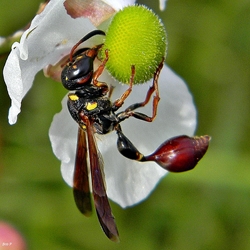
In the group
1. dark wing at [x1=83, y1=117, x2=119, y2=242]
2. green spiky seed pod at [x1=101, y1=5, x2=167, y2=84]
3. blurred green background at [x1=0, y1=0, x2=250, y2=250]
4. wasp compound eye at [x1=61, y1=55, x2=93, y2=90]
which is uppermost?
green spiky seed pod at [x1=101, y1=5, x2=167, y2=84]

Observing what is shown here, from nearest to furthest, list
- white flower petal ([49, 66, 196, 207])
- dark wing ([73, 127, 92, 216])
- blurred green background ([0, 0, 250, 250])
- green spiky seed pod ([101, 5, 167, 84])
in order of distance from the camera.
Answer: green spiky seed pod ([101, 5, 167, 84]), dark wing ([73, 127, 92, 216]), white flower petal ([49, 66, 196, 207]), blurred green background ([0, 0, 250, 250])

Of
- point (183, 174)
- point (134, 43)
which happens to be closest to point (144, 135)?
point (134, 43)

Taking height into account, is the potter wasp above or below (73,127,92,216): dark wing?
above

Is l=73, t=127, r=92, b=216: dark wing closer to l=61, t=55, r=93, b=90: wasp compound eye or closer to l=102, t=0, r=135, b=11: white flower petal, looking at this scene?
l=61, t=55, r=93, b=90: wasp compound eye

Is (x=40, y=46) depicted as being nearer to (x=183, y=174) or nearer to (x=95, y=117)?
(x=95, y=117)

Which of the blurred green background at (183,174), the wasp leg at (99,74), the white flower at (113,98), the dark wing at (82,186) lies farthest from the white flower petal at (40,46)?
the blurred green background at (183,174)

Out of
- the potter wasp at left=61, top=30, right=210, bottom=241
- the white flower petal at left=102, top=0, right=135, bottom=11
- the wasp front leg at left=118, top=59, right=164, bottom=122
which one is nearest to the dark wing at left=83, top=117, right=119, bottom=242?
the potter wasp at left=61, top=30, right=210, bottom=241
